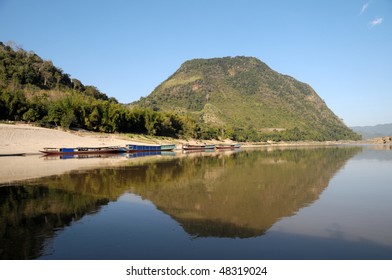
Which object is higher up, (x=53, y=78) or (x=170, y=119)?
(x=53, y=78)

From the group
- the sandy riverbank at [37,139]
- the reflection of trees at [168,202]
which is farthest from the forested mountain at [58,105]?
the reflection of trees at [168,202]

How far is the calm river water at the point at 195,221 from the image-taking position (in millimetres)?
11648

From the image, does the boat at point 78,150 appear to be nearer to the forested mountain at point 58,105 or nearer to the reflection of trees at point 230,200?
the forested mountain at point 58,105

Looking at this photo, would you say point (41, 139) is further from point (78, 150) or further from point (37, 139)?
point (78, 150)

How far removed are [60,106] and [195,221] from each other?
89.5m

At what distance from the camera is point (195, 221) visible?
1564 centimetres

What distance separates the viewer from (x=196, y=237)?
43.2 ft

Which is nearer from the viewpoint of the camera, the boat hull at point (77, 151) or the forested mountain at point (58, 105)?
the boat hull at point (77, 151)

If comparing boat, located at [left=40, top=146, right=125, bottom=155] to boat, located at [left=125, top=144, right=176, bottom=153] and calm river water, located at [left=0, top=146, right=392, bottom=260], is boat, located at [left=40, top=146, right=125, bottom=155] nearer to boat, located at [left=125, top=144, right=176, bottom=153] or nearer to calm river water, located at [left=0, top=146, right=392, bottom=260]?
boat, located at [left=125, top=144, right=176, bottom=153]

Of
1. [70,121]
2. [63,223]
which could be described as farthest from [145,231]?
[70,121]

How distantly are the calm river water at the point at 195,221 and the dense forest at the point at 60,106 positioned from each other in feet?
226

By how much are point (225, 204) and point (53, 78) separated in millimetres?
142320

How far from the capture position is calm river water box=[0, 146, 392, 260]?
11.6m
